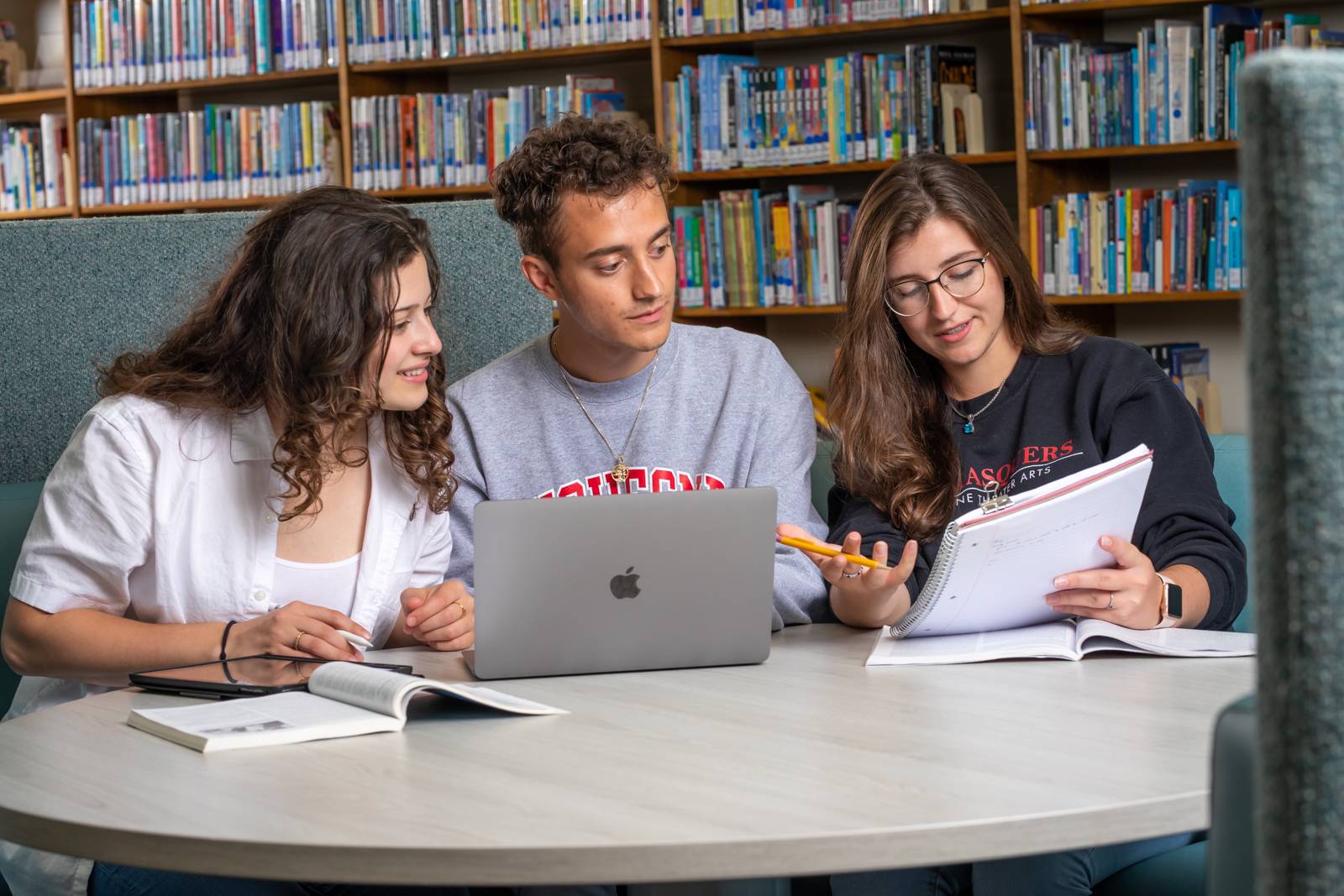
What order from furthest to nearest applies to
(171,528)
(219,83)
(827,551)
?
(219,83), (171,528), (827,551)

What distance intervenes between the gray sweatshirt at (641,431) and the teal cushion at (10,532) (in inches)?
22.6

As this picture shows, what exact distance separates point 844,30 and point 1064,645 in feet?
8.18

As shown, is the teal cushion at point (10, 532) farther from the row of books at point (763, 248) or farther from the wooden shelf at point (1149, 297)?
the wooden shelf at point (1149, 297)

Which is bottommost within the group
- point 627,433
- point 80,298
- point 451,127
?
point 627,433

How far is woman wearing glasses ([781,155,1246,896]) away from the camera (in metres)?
1.66

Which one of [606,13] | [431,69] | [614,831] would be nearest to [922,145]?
[606,13]

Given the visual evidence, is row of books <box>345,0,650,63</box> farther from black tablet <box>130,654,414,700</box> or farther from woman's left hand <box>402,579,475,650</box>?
black tablet <box>130,654,414,700</box>

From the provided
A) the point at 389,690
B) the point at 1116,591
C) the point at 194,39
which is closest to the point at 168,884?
the point at 389,690

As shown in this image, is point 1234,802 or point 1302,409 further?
point 1234,802

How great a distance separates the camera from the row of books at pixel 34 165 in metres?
4.46

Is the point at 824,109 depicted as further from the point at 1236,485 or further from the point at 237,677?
the point at 237,677

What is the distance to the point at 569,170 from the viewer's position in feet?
6.02

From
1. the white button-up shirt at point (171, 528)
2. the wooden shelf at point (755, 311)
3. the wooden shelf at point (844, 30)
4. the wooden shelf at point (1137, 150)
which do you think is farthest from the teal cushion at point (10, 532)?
the wooden shelf at point (1137, 150)

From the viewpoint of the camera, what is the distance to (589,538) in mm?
1274
